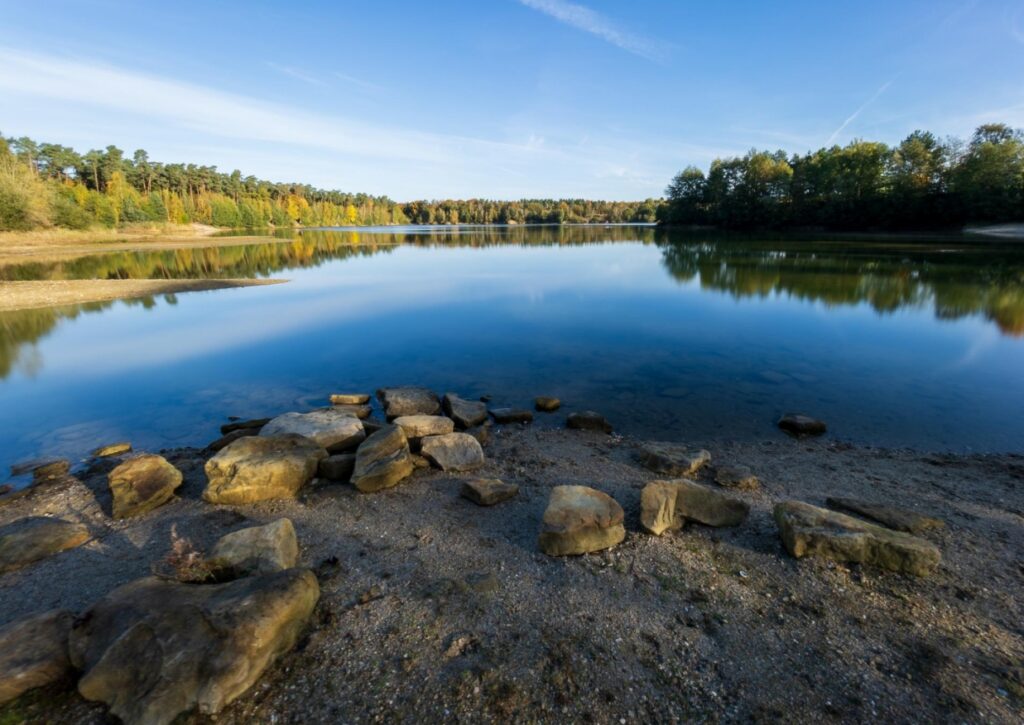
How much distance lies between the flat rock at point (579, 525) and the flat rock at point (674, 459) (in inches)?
107

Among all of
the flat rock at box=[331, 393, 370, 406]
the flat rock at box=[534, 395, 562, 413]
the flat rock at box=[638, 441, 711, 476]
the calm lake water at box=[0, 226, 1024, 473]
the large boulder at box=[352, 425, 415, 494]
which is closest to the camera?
the large boulder at box=[352, 425, 415, 494]

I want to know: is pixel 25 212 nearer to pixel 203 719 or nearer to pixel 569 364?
pixel 569 364

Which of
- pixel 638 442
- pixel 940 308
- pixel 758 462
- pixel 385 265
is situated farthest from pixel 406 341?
pixel 385 265

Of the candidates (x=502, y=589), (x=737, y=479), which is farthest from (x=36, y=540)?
(x=737, y=479)

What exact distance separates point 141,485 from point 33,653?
4229 mm

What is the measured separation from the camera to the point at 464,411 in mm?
12016

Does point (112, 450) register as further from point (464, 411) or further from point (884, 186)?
point (884, 186)

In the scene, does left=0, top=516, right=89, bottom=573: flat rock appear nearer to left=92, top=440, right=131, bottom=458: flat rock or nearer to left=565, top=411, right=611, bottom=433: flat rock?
left=92, top=440, right=131, bottom=458: flat rock

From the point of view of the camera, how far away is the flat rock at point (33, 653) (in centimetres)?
400

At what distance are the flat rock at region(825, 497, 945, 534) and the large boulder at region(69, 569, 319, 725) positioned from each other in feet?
26.3

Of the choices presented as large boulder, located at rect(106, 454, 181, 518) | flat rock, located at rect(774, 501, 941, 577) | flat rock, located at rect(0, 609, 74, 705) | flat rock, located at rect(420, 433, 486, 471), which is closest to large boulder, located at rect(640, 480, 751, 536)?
flat rock, located at rect(774, 501, 941, 577)

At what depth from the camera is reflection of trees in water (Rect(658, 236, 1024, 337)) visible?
85.8 feet

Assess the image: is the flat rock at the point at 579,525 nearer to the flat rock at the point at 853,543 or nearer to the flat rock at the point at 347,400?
the flat rock at the point at 853,543

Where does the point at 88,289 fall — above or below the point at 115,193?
below
